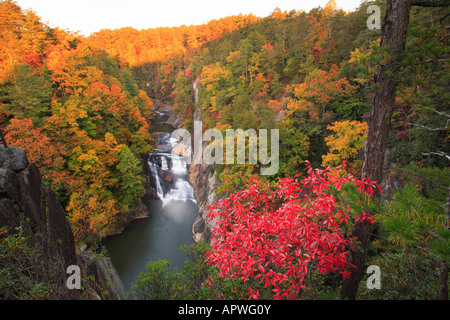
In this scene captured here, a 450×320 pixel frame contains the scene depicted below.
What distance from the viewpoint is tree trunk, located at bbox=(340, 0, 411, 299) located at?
3.23 metres

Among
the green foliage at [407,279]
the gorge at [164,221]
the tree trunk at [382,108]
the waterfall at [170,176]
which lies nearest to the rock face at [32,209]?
the tree trunk at [382,108]

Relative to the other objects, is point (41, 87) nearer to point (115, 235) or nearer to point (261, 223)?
point (115, 235)

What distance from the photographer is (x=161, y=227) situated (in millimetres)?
19141

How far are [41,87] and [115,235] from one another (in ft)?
44.0

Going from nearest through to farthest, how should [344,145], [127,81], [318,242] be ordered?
[318,242] → [344,145] → [127,81]

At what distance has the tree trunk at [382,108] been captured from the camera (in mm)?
3229

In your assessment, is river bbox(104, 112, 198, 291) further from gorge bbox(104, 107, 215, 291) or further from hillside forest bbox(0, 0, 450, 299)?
hillside forest bbox(0, 0, 450, 299)

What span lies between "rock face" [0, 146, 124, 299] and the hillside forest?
4.84 feet

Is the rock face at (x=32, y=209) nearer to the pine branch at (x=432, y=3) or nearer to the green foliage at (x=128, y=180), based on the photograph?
the pine branch at (x=432, y=3)

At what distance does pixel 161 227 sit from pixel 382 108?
19513 millimetres

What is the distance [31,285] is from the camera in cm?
292

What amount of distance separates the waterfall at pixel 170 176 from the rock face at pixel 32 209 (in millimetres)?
15448

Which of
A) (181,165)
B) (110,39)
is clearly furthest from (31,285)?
(110,39)

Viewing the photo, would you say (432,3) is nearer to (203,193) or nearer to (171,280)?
(171,280)
